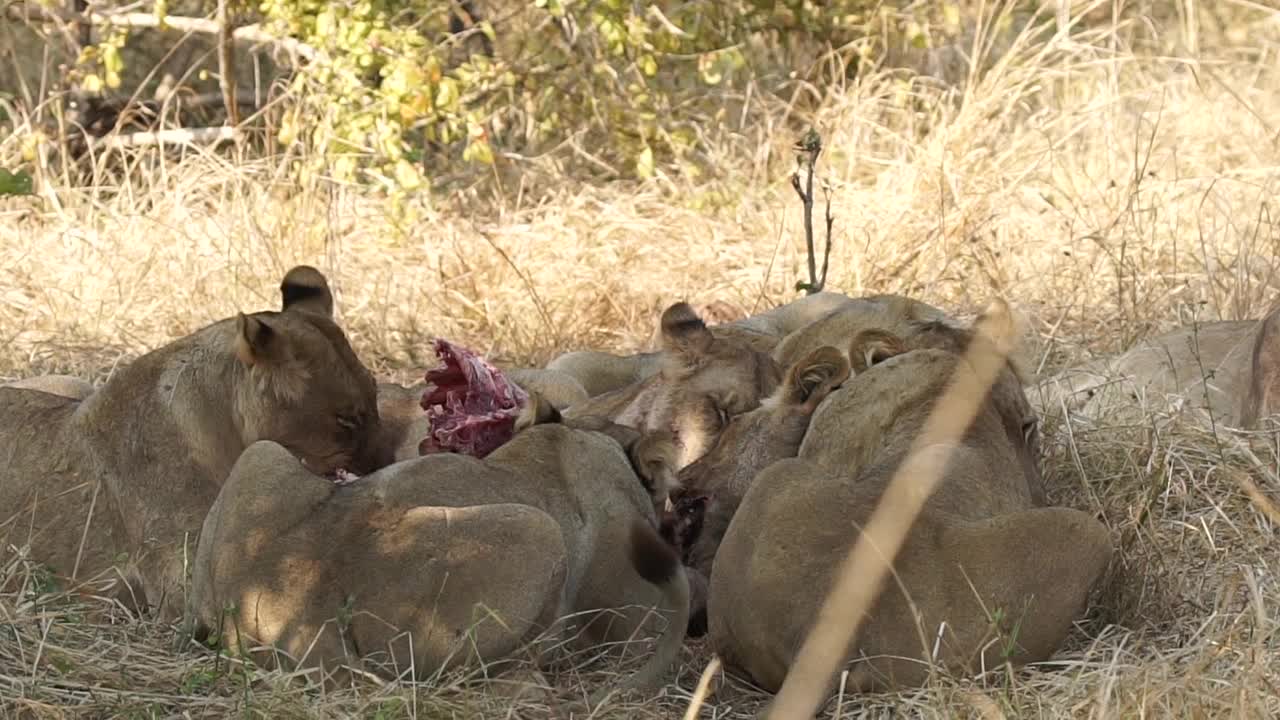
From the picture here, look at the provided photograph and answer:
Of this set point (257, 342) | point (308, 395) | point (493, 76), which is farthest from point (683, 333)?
point (493, 76)

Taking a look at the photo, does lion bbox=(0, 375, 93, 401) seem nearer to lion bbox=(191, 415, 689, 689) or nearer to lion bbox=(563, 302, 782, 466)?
lion bbox=(563, 302, 782, 466)

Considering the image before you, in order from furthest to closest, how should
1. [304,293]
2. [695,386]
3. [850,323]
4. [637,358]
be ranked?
[637,358] < [850,323] < [695,386] < [304,293]

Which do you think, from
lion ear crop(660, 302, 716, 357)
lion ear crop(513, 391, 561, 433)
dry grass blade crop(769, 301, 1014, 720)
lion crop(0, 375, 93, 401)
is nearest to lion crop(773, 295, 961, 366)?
lion ear crop(660, 302, 716, 357)

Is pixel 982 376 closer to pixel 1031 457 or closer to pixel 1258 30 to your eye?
pixel 1031 457

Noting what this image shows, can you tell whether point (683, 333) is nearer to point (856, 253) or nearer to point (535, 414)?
point (535, 414)

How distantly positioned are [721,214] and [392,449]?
15.5 ft

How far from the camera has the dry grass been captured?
199 inches

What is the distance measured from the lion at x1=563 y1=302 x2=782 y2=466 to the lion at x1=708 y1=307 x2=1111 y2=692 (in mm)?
1185

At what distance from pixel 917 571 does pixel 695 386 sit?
5.52 ft

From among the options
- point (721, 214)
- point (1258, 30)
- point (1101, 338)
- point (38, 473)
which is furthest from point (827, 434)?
point (1258, 30)

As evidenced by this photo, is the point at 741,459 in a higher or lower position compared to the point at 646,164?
higher

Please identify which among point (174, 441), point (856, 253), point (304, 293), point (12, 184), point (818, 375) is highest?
point (12, 184)

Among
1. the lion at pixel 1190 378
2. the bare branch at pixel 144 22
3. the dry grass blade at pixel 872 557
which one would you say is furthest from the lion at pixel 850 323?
the bare branch at pixel 144 22

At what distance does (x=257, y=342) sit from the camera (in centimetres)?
457
